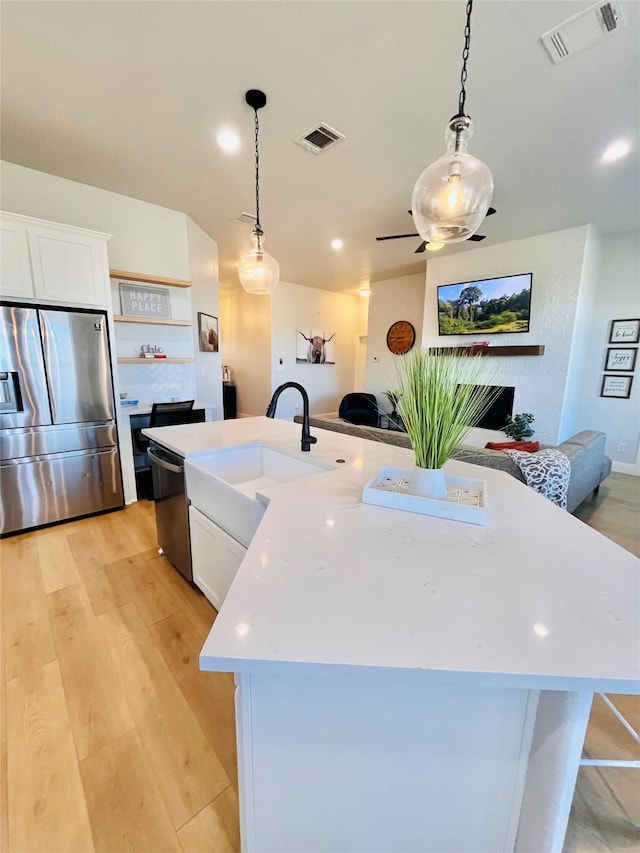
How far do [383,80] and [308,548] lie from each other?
2551 mm

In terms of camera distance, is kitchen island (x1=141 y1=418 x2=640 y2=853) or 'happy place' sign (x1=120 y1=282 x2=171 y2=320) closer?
kitchen island (x1=141 y1=418 x2=640 y2=853)

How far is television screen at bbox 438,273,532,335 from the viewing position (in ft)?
13.7

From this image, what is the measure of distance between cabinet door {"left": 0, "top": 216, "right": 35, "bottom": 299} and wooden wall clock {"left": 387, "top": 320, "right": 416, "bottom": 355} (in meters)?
4.89

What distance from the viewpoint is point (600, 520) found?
3.06 metres

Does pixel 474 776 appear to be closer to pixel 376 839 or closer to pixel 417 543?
pixel 376 839

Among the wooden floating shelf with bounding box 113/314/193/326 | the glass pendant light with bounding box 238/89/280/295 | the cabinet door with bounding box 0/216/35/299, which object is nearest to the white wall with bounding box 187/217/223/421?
the wooden floating shelf with bounding box 113/314/193/326

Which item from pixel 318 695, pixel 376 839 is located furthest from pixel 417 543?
pixel 376 839

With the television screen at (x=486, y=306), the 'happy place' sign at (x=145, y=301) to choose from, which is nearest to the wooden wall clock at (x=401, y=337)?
the television screen at (x=486, y=306)

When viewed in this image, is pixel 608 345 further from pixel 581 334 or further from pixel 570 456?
pixel 570 456

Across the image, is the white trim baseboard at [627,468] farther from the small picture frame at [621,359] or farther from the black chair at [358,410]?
the black chair at [358,410]

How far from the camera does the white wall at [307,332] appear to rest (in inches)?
246

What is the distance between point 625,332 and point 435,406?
5038mm

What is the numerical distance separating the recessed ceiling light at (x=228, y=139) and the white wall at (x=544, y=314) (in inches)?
133

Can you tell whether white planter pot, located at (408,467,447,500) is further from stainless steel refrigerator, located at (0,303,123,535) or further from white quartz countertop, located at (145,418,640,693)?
stainless steel refrigerator, located at (0,303,123,535)
